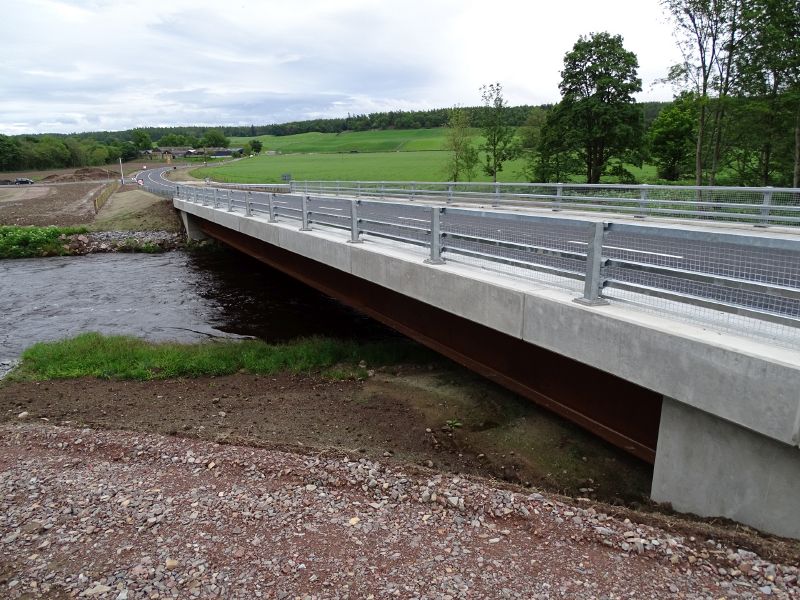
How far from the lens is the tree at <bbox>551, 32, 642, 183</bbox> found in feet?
122

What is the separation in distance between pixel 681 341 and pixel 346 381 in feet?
23.8

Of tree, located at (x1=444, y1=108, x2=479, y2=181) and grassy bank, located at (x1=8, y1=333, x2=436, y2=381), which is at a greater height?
tree, located at (x1=444, y1=108, x2=479, y2=181)

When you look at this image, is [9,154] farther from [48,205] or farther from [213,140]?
[213,140]

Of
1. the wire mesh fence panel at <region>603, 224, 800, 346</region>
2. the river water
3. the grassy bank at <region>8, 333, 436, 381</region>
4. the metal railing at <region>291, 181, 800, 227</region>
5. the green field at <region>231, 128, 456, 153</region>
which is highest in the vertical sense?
the green field at <region>231, 128, 456, 153</region>

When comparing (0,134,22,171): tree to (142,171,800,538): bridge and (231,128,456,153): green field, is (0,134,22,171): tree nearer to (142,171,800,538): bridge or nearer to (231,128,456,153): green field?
(231,128,456,153): green field

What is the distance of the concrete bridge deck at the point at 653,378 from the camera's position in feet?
13.5

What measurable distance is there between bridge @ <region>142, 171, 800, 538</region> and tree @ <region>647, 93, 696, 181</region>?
51910 millimetres

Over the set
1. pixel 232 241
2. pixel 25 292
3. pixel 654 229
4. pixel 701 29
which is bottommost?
pixel 25 292

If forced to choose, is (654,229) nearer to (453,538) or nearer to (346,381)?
(453,538)

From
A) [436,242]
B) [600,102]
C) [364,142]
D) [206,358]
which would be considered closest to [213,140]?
[364,142]

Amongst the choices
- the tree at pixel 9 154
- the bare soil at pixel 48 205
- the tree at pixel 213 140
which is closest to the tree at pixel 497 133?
the bare soil at pixel 48 205

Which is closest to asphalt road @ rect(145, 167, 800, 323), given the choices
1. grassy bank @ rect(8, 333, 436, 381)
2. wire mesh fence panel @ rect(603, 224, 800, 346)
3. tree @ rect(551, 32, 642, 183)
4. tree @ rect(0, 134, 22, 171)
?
wire mesh fence panel @ rect(603, 224, 800, 346)

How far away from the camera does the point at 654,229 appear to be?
16.8ft

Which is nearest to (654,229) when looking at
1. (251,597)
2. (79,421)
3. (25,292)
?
(251,597)
